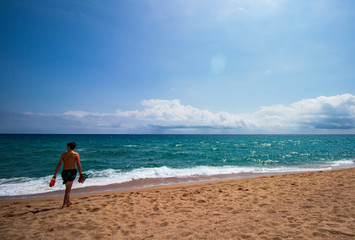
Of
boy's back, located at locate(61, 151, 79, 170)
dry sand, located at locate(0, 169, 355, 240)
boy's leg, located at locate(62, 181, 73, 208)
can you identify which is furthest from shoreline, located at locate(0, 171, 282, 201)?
boy's back, located at locate(61, 151, 79, 170)

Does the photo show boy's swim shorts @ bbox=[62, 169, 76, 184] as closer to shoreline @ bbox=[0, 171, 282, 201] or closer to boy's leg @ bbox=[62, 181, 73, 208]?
boy's leg @ bbox=[62, 181, 73, 208]

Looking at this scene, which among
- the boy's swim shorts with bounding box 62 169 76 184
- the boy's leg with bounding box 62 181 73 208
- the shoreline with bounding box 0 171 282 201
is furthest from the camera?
the shoreline with bounding box 0 171 282 201

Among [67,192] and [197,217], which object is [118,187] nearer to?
[67,192]

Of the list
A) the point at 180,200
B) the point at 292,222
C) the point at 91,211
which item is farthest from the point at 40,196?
the point at 292,222

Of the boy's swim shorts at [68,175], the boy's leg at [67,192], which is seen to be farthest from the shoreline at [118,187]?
the boy's swim shorts at [68,175]

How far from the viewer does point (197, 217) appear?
4777 millimetres

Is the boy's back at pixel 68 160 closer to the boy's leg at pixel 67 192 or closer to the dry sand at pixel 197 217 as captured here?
the boy's leg at pixel 67 192

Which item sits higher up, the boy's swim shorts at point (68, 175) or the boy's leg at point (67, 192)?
the boy's swim shorts at point (68, 175)

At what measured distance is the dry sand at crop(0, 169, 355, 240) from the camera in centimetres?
385

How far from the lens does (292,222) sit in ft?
13.6

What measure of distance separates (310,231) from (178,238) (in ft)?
10.00

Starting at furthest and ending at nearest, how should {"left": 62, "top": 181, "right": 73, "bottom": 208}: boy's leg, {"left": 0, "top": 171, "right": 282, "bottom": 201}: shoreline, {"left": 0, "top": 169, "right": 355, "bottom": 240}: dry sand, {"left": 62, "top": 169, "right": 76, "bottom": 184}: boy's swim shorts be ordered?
1. {"left": 0, "top": 171, "right": 282, "bottom": 201}: shoreline
2. {"left": 62, "top": 181, "right": 73, "bottom": 208}: boy's leg
3. {"left": 62, "top": 169, "right": 76, "bottom": 184}: boy's swim shorts
4. {"left": 0, "top": 169, "right": 355, "bottom": 240}: dry sand

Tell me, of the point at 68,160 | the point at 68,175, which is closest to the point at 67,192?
the point at 68,175

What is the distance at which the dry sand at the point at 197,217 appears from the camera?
3.85 m
